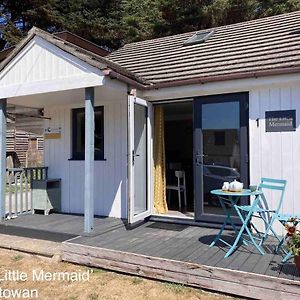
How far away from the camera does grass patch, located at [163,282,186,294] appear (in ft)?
11.7

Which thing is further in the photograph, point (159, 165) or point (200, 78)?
point (159, 165)

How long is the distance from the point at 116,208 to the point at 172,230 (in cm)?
156

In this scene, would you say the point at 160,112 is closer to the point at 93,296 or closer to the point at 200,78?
the point at 200,78

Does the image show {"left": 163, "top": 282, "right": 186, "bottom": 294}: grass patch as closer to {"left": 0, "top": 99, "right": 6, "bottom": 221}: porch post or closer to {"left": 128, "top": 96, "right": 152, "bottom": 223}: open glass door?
{"left": 128, "top": 96, "right": 152, "bottom": 223}: open glass door

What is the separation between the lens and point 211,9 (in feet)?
50.1

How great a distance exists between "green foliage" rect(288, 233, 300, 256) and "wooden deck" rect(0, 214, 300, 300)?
0.26 meters

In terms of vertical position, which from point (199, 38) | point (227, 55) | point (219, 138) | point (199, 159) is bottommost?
point (199, 159)

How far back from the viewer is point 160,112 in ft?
21.1

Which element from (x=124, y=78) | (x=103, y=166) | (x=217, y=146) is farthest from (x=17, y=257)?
(x=217, y=146)

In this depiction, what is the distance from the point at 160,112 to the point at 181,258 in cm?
328

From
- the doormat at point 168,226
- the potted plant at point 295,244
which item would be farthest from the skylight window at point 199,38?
the potted plant at point 295,244

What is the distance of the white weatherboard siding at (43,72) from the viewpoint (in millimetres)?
5207

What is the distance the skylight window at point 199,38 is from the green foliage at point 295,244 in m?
5.37

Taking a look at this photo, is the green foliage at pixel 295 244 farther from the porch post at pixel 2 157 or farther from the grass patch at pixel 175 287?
the porch post at pixel 2 157
